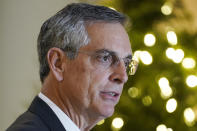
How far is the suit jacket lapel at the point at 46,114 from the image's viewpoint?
1726 millimetres

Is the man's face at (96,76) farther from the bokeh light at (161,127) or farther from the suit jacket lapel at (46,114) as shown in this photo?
the bokeh light at (161,127)

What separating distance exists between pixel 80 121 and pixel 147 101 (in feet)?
6.98

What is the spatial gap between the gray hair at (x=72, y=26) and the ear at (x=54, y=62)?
0.06ft

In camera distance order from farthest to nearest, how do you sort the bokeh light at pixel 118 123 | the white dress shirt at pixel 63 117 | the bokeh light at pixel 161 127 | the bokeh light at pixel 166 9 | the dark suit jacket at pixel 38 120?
the bokeh light at pixel 166 9, the bokeh light at pixel 118 123, the bokeh light at pixel 161 127, the white dress shirt at pixel 63 117, the dark suit jacket at pixel 38 120

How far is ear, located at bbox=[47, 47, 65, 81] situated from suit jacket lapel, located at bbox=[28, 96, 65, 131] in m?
0.13

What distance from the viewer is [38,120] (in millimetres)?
1706

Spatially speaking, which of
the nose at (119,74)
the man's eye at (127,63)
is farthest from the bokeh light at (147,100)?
the nose at (119,74)

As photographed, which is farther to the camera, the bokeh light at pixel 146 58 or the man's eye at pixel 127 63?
the bokeh light at pixel 146 58

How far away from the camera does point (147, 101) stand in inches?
156

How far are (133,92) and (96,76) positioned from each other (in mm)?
2149

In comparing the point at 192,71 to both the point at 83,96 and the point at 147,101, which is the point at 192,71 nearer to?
the point at 147,101

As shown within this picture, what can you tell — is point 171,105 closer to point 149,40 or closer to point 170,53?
point 170,53

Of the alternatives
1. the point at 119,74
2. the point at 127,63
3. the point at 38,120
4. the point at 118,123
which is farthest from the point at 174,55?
the point at 38,120

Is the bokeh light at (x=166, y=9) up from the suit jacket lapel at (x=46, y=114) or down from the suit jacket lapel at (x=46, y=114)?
down
